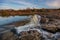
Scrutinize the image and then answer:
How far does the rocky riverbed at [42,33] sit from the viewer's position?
1.76 meters

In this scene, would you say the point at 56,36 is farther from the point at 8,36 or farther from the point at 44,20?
the point at 8,36

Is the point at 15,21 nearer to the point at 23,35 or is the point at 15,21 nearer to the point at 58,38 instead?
the point at 23,35

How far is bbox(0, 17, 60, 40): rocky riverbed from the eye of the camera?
176 centimetres

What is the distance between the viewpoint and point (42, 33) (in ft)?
5.92

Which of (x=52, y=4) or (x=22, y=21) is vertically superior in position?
(x=52, y=4)

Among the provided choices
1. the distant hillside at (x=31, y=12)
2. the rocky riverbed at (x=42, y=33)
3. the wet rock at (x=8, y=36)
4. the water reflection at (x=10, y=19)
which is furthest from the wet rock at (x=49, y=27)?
the wet rock at (x=8, y=36)

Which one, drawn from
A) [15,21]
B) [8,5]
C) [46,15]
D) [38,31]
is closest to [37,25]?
[38,31]

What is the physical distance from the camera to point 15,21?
1.80 m

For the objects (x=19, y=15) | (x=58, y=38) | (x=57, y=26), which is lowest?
(x=58, y=38)

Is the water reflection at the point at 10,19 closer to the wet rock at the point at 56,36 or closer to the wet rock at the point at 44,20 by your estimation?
the wet rock at the point at 44,20

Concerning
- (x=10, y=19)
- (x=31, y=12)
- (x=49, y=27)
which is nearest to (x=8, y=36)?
(x=10, y=19)

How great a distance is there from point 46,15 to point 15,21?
Result: 1.55 feet

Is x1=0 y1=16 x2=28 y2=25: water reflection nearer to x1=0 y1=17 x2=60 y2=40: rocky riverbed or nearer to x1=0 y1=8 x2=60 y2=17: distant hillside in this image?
x1=0 y1=8 x2=60 y2=17: distant hillside

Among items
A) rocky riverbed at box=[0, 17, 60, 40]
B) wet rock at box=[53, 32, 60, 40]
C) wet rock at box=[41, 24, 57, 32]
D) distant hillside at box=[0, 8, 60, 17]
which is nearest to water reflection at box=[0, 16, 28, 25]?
distant hillside at box=[0, 8, 60, 17]
